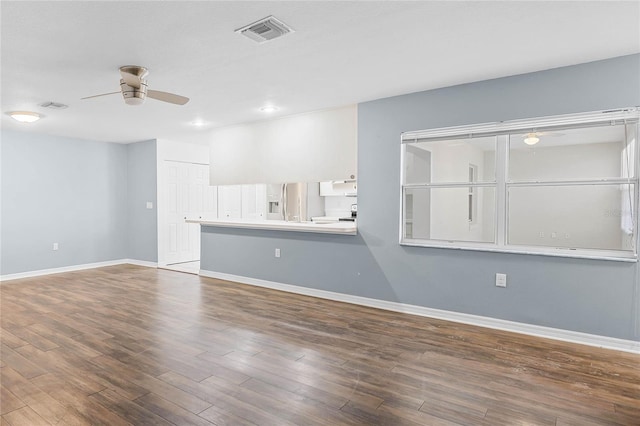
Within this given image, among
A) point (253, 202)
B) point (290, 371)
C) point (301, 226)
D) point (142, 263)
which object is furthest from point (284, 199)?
point (142, 263)

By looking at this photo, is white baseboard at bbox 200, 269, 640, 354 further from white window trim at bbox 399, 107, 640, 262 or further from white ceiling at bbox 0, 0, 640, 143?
white ceiling at bbox 0, 0, 640, 143

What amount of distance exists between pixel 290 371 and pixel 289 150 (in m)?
3.24

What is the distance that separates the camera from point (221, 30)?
99.3 inches

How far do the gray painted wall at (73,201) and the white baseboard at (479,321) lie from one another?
3657 mm

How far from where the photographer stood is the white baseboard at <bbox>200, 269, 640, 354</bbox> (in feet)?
10.1

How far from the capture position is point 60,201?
255 inches

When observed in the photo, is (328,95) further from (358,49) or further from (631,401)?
(631,401)

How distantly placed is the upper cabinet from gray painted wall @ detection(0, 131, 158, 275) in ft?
6.36

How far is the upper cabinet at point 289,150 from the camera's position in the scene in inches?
184

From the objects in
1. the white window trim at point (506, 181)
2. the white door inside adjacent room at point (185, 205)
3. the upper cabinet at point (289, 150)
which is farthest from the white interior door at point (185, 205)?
the white window trim at point (506, 181)

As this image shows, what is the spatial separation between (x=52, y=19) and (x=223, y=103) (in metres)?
2.16

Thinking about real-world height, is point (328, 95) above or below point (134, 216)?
above

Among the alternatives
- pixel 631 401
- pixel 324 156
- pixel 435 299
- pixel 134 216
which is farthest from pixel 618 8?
pixel 134 216

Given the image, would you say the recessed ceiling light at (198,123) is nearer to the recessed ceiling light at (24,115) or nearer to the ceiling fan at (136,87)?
the recessed ceiling light at (24,115)
